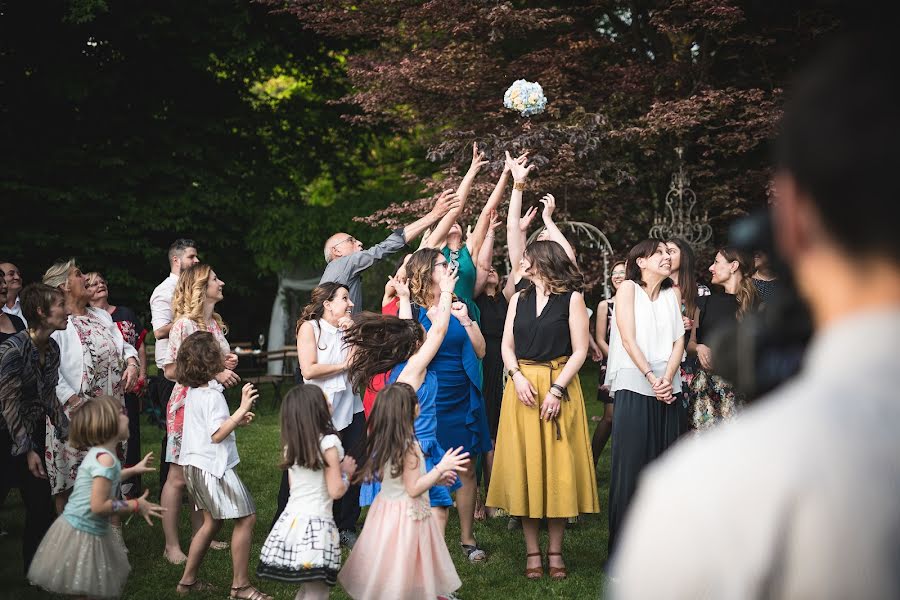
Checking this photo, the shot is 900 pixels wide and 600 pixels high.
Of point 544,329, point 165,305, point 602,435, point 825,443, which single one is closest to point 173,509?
point 165,305

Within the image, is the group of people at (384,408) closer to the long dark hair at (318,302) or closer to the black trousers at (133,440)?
the long dark hair at (318,302)

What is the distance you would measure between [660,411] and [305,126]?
43.7 feet

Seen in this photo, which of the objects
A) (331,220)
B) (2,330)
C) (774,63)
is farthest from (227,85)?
(2,330)

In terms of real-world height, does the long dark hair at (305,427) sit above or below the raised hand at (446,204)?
below

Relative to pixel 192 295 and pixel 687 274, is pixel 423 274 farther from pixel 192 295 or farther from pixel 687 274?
pixel 687 274

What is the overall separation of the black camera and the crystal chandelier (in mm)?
11328

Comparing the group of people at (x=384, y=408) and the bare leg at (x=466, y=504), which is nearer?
the group of people at (x=384, y=408)

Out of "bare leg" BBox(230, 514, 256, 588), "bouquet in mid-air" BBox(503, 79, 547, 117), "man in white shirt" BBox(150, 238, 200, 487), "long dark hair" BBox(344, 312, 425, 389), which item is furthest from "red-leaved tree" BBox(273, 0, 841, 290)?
"bare leg" BBox(230, 514, 256, 588)

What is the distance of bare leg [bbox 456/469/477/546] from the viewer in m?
5.78

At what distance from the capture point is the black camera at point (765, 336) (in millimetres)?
1059

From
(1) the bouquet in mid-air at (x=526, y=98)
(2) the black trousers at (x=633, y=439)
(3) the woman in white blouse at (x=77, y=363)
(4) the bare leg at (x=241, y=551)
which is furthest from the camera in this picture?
(1) the bouquet in mid-air at (x=526, y=98)

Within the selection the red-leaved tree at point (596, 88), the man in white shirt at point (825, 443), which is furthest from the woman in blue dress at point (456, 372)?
the red-leaved tree at point (596, 88)

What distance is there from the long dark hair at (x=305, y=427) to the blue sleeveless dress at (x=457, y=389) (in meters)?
1.36

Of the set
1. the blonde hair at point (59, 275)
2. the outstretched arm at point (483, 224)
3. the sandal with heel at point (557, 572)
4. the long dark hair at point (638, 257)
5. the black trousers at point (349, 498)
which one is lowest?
the sandal with heel at point (557, 572)
